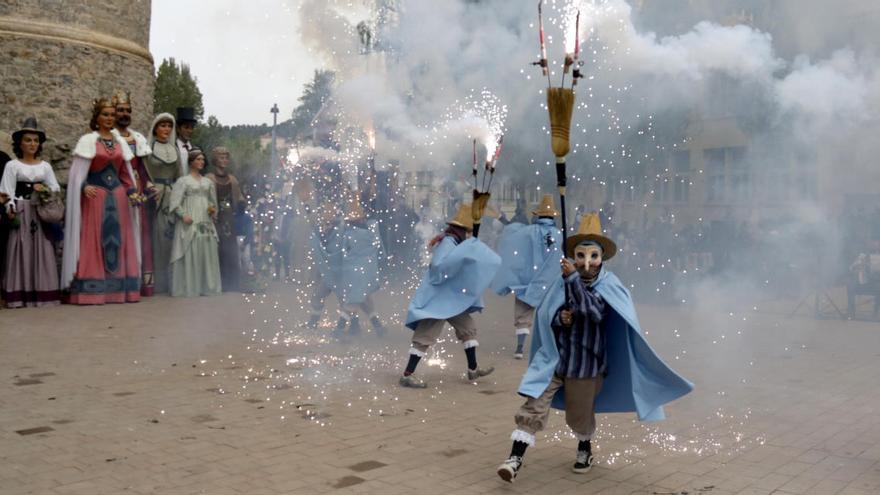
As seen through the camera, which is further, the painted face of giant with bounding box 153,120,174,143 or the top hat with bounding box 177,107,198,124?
the top hat with bounding box 177,107,198,124

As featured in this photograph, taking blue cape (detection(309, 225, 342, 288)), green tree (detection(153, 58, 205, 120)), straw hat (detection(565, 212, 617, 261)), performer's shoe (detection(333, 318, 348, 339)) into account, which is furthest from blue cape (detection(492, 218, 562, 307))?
green tree (detection(153, 58, 205, 120))

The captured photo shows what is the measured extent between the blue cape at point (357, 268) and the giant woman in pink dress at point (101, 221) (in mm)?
4736

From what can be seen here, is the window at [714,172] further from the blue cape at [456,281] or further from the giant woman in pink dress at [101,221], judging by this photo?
the blue cape at [456,281]

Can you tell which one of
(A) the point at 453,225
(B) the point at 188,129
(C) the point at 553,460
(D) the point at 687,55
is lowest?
(C) the point at 553,460

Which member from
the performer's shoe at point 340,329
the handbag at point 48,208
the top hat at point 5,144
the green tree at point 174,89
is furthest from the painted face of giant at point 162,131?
the green tree at point 174,89

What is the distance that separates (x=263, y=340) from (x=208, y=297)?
4782 millimetres

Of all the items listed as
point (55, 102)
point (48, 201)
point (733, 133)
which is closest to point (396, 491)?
point (48, 201)

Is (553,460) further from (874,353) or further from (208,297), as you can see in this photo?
(208,297)

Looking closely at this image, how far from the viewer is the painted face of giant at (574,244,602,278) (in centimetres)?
480

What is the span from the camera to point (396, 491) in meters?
4.26

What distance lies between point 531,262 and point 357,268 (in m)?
2.18

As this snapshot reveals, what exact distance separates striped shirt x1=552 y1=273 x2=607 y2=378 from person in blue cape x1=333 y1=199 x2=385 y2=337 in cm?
503

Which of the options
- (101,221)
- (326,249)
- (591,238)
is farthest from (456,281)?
(101,221)

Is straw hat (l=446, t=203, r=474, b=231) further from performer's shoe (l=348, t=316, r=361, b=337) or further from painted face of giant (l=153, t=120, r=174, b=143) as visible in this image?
painted face of giant (l=153, t=120, r=174, b=143)
